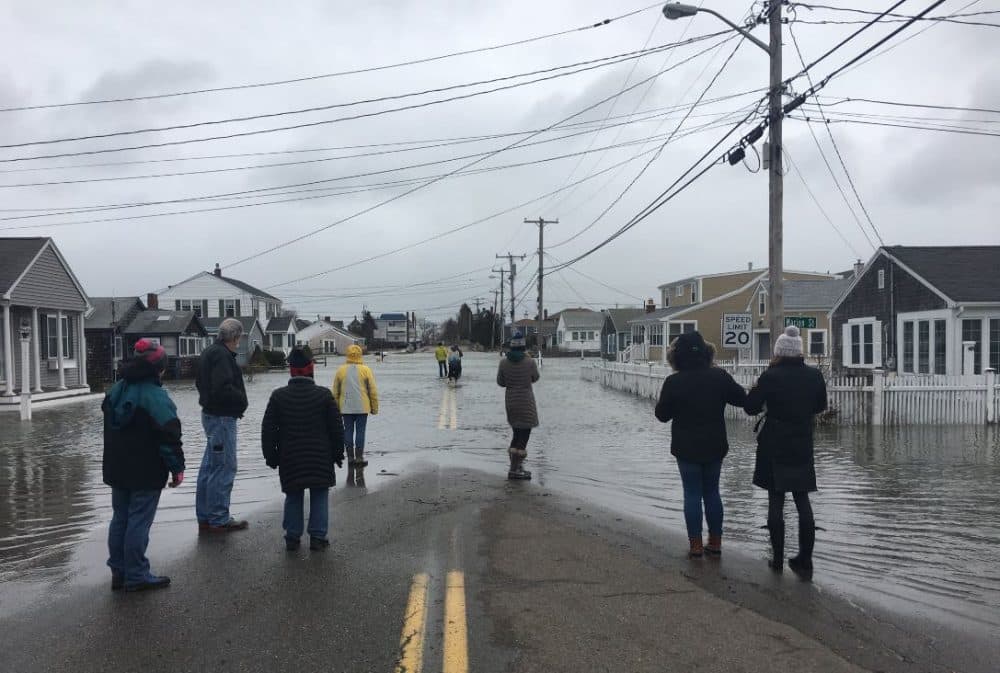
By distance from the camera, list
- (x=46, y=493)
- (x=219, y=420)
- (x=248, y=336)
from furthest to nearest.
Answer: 1. (x=248, y=336)
2. (x=46, y=493)
3. (x=219, y=420)

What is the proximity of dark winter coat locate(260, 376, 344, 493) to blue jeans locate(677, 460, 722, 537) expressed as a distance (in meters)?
2.89

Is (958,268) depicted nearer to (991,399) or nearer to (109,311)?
(991,399)

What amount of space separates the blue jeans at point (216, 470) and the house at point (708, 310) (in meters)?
38.1

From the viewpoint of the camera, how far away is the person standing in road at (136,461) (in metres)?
5.57

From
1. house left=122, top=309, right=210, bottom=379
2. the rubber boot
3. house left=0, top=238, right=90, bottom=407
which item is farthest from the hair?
house left=122, top=309, right=210, bottom=379

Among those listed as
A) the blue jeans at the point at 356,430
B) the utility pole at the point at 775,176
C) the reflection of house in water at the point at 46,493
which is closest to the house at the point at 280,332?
the reflection of house in water at the point at 46,493

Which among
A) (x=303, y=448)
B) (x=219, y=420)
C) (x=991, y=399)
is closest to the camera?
(x=303, y=448)

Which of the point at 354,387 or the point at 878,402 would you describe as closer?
the point at 354,387

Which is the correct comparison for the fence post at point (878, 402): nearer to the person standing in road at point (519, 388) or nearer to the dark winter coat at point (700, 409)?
the person standing in road at point (519, 388)

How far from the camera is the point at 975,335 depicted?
68.3 ft

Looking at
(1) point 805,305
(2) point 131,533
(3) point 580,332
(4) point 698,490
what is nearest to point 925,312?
(4) point 698,490

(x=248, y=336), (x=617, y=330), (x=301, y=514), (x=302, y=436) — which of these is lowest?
(x=301, y=514)

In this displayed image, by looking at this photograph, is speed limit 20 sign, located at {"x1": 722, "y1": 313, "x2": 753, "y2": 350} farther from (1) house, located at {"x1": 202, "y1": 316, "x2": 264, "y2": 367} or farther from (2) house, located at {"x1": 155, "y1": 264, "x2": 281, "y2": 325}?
(2) house, located at {"x1": 155, "y1": 264, "x2": 281, "y2": 325}

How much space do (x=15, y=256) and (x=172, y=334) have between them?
20759 mm
